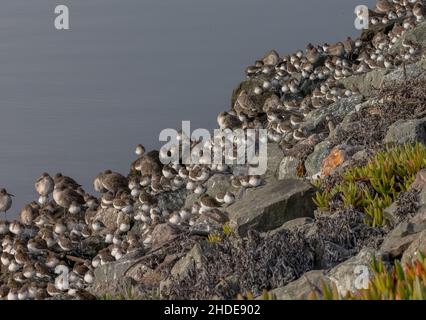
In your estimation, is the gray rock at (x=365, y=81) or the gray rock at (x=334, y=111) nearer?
the gray rock at (x=334, y=111)

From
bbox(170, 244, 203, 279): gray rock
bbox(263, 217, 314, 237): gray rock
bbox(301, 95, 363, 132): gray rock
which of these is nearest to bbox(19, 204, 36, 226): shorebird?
bbox(301, 95, 363, 132): gray rock

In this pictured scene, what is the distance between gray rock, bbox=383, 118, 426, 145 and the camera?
14.4 metres

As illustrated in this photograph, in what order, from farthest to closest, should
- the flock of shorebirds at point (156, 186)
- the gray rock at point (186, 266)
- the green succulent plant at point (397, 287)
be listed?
the flock of shorebirds at point (156, 186), the gray rock at point (186, 266), the green succulent plant at point (397, 287)

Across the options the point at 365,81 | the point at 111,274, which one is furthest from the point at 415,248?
the point at 365,81

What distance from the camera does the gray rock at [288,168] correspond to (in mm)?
17328

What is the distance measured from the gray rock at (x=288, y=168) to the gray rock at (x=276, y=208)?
152 inches

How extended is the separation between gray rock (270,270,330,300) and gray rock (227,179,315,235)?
3216mm

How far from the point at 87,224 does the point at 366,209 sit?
11.1m

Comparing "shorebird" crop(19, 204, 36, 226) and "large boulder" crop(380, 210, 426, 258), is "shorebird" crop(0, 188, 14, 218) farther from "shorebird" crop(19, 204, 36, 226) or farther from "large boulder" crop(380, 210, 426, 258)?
"large boulder" crop(380, 210, 426, 258)

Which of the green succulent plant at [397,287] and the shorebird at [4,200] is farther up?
the shorebird at [4,200]

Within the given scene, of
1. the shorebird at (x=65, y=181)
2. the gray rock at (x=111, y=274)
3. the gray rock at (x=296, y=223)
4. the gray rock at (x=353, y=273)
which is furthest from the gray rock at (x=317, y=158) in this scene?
the shorebird at (x=65, y=181)

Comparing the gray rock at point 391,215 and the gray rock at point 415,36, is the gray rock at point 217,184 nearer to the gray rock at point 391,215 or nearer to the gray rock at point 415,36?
the gray rock at point 415,36

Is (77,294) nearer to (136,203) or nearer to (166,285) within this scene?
(166,285)

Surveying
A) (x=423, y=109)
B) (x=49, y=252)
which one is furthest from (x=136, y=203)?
(x=423, y=109)
